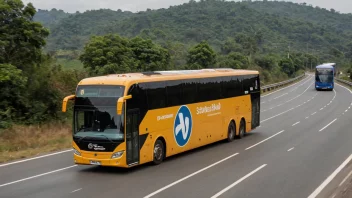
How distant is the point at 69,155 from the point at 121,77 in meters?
4.56

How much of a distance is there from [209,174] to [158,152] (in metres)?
2.27

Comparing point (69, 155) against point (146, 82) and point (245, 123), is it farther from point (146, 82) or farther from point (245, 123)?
point (245, 123)

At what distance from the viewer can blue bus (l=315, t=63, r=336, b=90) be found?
209 ft

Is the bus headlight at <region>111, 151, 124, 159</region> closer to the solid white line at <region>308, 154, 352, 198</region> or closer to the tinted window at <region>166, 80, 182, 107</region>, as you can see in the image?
the tinted window at <region>166, 80, 182, 107</region>

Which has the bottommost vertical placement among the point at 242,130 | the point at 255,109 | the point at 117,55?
the point at 242,130

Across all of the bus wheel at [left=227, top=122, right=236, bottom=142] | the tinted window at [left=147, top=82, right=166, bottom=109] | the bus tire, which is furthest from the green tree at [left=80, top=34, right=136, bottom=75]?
the tinted window at [left=147, top=82, right=166, bottom=109]

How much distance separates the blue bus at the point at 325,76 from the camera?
63.8 m

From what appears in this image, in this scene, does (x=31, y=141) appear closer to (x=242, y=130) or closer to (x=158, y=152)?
(x=158, y=152)

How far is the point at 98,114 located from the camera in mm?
14898

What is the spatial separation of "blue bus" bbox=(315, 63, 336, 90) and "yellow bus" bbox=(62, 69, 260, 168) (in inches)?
1786

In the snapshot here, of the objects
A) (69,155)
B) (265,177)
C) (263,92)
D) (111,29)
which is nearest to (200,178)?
(265,177)

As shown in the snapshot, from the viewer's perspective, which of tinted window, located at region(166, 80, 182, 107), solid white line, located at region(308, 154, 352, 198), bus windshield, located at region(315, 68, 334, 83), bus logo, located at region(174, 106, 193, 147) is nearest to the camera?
solid white line, located at region(308, 154, 352, 198)

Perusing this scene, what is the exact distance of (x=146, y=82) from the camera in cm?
1605

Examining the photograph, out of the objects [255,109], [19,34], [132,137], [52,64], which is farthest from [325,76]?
[132,137]
